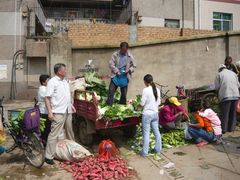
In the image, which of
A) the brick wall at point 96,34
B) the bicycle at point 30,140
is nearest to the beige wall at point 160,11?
the brick wall at point 96,34

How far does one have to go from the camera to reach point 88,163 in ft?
19.6

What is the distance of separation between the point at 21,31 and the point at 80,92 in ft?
42.4

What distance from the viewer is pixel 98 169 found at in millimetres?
5703

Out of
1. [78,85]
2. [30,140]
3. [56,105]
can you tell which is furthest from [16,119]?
[78,85]

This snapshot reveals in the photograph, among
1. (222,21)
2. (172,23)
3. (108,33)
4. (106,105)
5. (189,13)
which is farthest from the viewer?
(222,21)

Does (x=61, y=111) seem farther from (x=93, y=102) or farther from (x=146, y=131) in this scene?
(x=146, y=131)

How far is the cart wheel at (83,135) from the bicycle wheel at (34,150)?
1.53 metres

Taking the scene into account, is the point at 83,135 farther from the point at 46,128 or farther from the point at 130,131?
the point at 130,131

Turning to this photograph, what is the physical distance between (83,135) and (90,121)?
69cm

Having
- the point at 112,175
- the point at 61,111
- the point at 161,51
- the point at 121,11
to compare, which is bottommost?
the point at 112,175

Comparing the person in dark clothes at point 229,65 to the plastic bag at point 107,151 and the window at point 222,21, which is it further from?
the window at point 222,21

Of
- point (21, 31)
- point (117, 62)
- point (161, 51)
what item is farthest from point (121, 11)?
point (117, 62)

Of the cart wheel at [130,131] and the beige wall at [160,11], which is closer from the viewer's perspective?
the cart wheel at [130,131]

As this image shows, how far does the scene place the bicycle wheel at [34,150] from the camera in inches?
241
